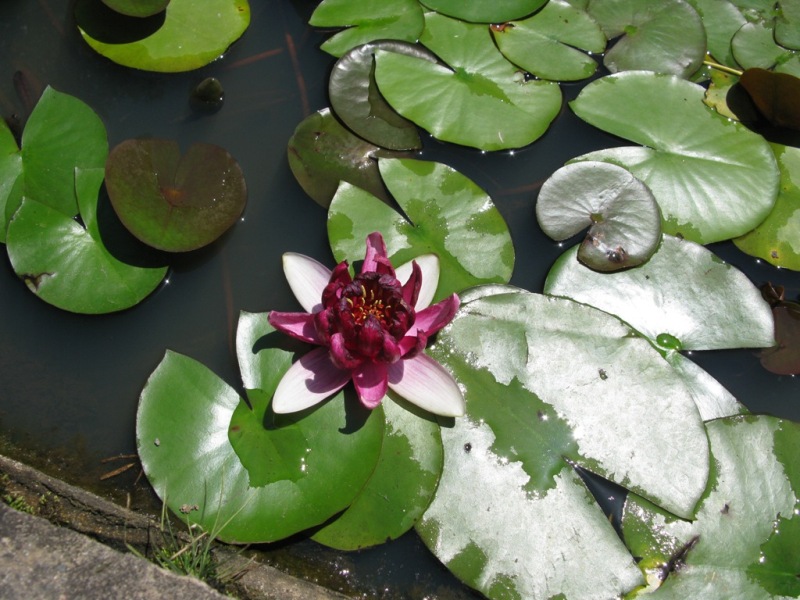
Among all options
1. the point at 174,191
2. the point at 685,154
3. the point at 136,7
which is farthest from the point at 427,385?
the point at 136,7

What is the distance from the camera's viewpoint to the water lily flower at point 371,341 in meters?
2.21

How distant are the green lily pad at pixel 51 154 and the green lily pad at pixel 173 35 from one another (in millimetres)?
394

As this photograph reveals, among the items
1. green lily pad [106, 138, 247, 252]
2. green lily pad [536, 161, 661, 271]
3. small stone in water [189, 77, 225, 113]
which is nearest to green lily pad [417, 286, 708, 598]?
green lily pad [536, 161, 661, 271]

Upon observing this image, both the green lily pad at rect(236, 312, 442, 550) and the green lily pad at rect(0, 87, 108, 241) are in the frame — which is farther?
the green lily pad at rect(0, 87, 108, 241)

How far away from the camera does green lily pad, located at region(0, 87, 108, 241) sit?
8.97 ft

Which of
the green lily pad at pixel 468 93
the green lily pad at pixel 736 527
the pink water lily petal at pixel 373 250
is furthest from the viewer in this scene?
the green lily pad at pixel 468 93

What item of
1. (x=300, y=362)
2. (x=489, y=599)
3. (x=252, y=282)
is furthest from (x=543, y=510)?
(x=252, y=282)

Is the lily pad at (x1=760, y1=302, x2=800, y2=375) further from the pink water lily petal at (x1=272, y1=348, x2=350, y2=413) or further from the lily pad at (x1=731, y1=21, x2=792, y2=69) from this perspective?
the pink water lily petal at (x1=272, y1=348, x2=350, y2=413)

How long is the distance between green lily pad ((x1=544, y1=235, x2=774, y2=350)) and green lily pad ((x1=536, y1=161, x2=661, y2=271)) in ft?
0.22

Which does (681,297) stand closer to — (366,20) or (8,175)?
(366,20)

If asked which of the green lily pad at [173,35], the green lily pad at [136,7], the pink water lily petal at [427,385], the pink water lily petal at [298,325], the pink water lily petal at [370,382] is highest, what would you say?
the green lily pad at [136,7]

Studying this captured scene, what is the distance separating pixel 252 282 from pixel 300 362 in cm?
64

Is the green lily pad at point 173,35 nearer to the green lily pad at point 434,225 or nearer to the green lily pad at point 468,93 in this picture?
the green lily pad at point 468,93

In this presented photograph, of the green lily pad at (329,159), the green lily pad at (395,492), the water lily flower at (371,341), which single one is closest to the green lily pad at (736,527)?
the green lily pad at (395,492)
